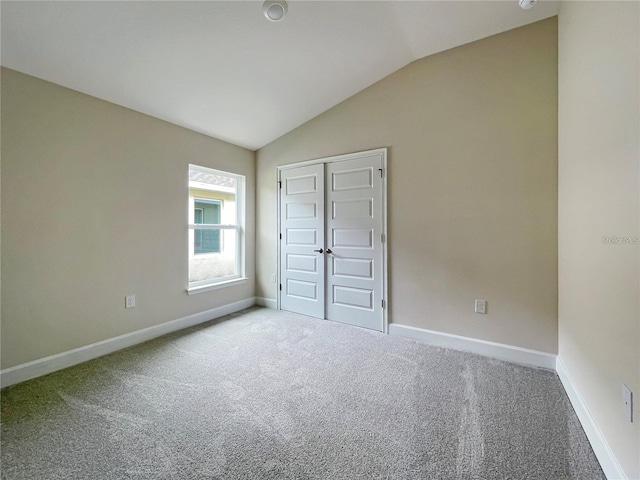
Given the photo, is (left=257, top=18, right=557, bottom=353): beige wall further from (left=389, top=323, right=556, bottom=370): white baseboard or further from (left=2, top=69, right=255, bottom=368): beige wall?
(left=2, top=69, right=255, bottom=368): beige wall

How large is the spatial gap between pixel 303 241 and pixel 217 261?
126 centimetres

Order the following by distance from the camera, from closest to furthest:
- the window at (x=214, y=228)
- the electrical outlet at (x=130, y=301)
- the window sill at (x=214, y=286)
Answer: the electrical outlet at (x=130, y=301)
the window sill at (x=214, y=286)
the window at (x=214, y=228)

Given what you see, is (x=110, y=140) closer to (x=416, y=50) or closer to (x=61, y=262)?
(x=61, y=262)

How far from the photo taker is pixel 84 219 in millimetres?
2451

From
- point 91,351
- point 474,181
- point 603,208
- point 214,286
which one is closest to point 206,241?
point 214,286

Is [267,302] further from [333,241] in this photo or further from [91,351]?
[91,351]

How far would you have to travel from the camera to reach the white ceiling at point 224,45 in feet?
6.18

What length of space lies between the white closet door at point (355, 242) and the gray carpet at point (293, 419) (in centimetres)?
72

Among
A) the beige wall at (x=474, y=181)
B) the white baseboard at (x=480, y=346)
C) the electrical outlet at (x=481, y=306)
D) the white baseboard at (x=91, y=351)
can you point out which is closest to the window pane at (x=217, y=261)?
the white baseboard at (x=91, y=351)

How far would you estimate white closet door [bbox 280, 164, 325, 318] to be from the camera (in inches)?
142

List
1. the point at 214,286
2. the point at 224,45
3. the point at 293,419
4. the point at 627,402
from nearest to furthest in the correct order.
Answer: the point at 627,402, the point at 293,419, the point at 224,45, the point at 214,286

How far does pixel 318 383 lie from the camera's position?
211 cm

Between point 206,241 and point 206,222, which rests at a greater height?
point 206,222

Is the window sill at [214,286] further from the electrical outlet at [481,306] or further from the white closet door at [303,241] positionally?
the electrical outlet at [481,306]
